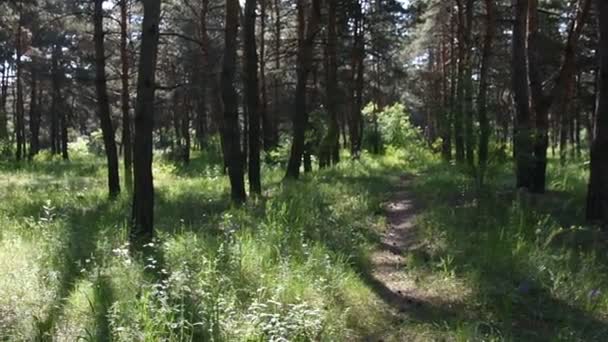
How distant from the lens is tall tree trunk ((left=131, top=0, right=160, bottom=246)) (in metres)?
7.41

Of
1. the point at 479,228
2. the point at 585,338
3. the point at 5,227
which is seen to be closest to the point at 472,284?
the point at 585,338

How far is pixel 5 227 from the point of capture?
313 inches

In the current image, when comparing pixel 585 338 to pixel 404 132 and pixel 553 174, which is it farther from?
pixel 404 132

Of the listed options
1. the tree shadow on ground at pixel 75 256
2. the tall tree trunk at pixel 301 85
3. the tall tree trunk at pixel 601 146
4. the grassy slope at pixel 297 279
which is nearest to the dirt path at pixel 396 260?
the grassy slope at pixel 297 279

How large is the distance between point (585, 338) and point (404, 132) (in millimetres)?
26093

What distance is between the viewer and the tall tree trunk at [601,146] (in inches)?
320

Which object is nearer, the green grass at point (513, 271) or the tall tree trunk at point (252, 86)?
the green grass at point (513, 271)

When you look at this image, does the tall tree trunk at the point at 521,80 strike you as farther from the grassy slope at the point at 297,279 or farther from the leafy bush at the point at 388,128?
the leafy bush at the point at 388,128

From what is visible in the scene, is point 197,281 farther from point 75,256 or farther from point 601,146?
point 601,146

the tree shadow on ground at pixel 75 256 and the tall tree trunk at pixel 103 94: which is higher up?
the tall tree trunk at pixel 103 94

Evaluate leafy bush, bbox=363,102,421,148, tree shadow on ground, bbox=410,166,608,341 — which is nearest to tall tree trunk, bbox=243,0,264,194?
tree shadow on ground, bbox=410,166,608,341

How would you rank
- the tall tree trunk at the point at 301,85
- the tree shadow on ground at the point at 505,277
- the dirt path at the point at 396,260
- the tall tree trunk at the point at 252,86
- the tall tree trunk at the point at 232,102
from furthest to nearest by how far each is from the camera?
the tall tree trunk at the point at 301,85 → the tall tree trunk at the point at 252,86 → the tall tree trunk at the point at 232,102 → the dirt path at the point at 396,260 → the tree shadow on ground at the point at 505,277

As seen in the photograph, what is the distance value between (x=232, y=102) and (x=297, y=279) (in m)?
6.43

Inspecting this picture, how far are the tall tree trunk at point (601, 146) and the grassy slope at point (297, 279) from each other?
52 cm
